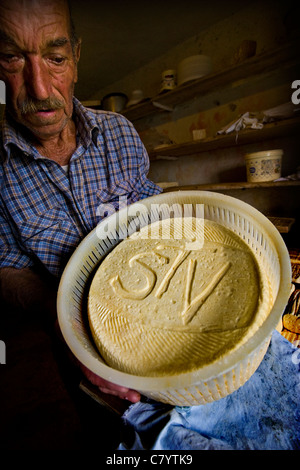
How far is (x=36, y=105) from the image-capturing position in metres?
0.96

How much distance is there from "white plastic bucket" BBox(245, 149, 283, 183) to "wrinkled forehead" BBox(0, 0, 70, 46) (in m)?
1.67

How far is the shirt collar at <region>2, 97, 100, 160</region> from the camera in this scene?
1.08m

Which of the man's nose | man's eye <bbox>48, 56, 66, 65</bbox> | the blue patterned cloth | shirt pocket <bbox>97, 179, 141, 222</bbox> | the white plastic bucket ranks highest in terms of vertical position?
man's eye <bbox>48, 56, 66, 65</bbox>

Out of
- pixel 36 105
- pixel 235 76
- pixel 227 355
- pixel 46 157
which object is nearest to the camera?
pixel 227 355

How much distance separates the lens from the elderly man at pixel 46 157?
2.93 feet

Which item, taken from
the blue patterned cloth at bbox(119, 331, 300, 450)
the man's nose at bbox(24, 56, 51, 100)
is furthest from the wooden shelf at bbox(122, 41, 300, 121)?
the blue patterned cloth at bbox(119, 331, 300, 450)

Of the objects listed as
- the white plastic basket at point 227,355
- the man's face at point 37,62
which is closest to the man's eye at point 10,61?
the man's face at point 37,62

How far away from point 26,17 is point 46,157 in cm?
Answer: 50

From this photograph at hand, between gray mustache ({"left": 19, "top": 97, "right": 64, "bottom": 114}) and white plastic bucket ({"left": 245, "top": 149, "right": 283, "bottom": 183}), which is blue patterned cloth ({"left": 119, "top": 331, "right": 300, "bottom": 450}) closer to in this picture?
gray mustache ({"left": 19, "top": 97, "right": 64, "bottom": 114})

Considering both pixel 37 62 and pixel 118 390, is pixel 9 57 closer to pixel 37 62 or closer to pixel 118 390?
pixel 37 62

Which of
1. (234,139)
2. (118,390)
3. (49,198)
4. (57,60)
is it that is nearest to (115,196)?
(49,198)

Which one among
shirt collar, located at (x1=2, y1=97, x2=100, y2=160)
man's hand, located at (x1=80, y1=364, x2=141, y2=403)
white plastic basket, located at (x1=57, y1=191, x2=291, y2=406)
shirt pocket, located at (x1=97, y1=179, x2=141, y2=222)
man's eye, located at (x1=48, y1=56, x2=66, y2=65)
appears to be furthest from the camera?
shirt pocket, located at (x1=97, y1=179, x2=141, y2=222)

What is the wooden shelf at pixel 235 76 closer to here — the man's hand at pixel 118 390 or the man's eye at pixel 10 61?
the man's eye at pixel 10 61
